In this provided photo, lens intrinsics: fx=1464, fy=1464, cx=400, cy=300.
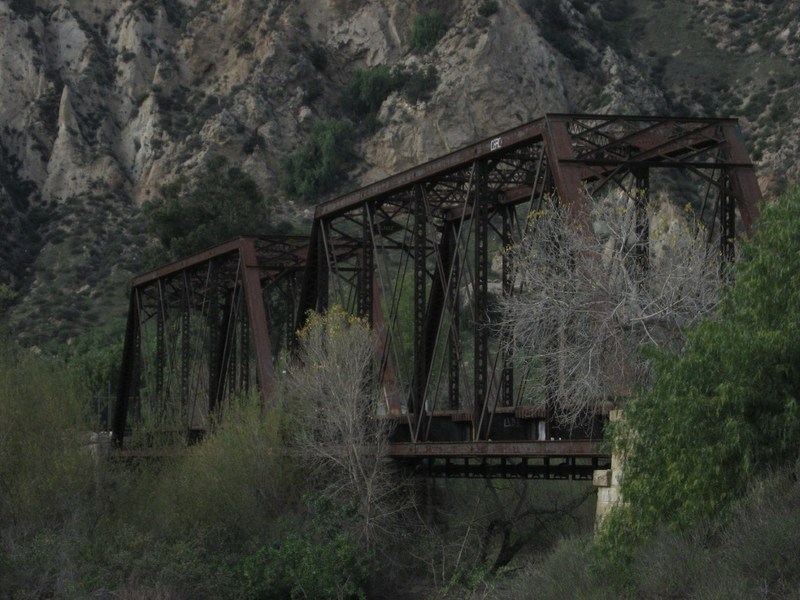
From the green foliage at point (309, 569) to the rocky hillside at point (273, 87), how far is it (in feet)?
201

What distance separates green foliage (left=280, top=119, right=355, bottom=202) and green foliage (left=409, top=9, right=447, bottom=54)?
368 inches

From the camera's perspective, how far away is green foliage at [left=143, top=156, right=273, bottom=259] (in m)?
79.1

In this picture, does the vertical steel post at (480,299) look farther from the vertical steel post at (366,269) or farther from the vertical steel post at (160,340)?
the vertical steel post at (160,340)

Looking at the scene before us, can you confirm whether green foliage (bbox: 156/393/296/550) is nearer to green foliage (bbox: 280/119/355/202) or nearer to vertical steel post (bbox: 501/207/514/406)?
vertical steel post (bbox: 501/207/514/406)

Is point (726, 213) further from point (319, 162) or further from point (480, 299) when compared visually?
point (319, 162)

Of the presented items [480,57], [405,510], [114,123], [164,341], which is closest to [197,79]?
[114,123]

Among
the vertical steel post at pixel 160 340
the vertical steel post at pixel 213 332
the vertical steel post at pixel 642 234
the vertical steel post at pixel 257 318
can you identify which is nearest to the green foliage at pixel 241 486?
the vertical steel post at pixel 257 318

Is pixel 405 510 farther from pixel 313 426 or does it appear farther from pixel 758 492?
pixel 758 492

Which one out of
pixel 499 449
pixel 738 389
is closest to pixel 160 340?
pixel 499 449

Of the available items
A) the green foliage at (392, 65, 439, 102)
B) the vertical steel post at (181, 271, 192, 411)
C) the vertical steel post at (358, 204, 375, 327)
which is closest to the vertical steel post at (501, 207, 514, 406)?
the vertical steel post at (358, 204, 375, 327)

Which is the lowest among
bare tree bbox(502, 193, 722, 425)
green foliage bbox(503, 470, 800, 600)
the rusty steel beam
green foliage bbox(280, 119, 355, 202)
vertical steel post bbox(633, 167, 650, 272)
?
green foliage bbox(503, 470, 800, 600)

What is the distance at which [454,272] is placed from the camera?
35.5 metres

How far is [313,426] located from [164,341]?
15.4 meters

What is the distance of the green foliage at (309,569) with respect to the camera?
34688 millimetres
